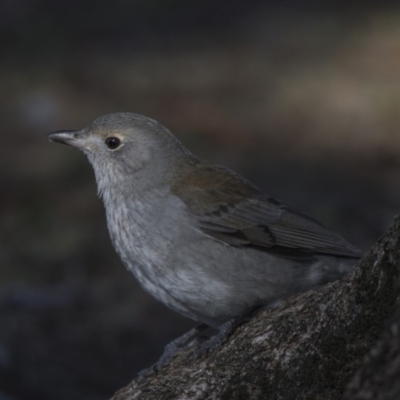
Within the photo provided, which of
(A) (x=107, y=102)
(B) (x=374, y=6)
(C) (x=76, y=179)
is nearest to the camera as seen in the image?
(C) (x=76, y=179)

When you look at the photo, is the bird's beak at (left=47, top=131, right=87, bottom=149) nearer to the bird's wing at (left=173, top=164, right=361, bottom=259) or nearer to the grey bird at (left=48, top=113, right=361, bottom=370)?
the grey bird at (left=48, top=113, right=361, bottom=370)

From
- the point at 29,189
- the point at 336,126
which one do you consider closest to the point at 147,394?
the point at 29,189

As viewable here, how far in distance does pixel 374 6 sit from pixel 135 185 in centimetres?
1306

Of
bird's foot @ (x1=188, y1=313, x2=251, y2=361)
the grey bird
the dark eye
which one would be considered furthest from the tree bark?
the dark eye

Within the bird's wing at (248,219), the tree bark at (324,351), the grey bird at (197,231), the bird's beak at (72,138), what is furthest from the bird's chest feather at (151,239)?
the tree bark at (324,351)

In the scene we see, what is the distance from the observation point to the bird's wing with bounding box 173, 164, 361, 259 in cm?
721

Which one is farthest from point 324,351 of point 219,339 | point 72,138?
point 72,138

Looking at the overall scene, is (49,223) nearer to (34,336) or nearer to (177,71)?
(34,336)

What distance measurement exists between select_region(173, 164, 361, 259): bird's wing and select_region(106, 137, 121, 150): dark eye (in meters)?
0.61

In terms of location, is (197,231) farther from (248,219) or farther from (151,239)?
(248,219)

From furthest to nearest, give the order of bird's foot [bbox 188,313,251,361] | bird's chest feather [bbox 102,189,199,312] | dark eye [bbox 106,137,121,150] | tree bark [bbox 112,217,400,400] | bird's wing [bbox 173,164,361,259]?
dark eye [bbox 106,137,121,150] → bird's wing [bbox 173,164,361,259] → bird's chest feather [bbox 102,189,199,312] → bird's foot [bbox 188,313,251,361] → tree bark [bbox 112,217,400,400]

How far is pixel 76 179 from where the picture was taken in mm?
13906

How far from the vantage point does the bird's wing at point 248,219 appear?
7.21 meters

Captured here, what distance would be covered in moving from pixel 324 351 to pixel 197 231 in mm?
2485
